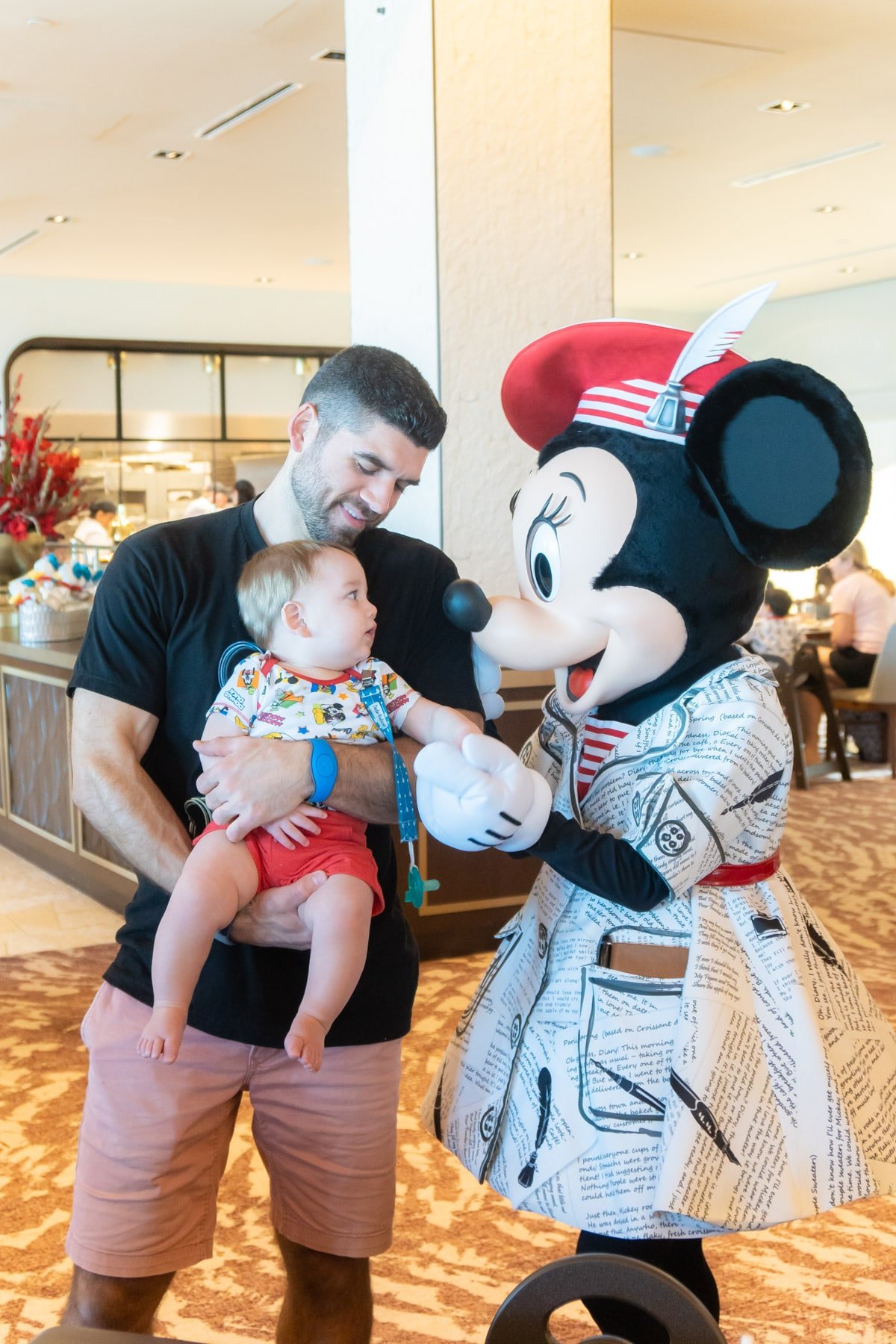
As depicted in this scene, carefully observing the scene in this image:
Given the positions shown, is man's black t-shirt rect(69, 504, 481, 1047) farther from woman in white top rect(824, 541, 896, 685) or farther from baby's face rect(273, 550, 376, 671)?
woman in white top rect(824, 541, 896, 685)

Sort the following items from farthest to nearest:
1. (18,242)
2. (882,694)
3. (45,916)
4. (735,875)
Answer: (18,242)
(882,694)
(45,916)
(735,875)

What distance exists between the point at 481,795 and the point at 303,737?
0.28m

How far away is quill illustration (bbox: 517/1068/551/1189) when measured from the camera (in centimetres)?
147

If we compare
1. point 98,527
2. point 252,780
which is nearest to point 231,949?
point 252,780

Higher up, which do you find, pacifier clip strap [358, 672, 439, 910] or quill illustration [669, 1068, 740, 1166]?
pacifier clip strap [358, 672, 439, 910]

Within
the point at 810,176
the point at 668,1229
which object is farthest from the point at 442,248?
the point at 810,176

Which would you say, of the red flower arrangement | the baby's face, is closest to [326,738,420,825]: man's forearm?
the baby's face

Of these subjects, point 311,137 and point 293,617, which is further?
point 311,137

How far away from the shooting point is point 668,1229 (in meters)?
1.40

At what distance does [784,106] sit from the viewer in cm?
605

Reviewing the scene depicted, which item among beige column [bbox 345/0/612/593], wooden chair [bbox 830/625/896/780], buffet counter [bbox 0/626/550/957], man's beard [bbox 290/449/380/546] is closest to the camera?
man's beard [bbox 290/449/380/546]

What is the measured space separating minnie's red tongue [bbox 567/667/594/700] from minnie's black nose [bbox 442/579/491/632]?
0.15 meters

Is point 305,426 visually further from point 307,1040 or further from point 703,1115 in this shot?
point 703,1115

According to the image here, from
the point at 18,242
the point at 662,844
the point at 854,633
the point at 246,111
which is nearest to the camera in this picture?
the point at 662,844
